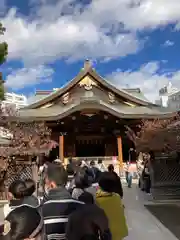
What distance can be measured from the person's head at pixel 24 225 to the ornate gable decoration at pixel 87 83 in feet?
82.7

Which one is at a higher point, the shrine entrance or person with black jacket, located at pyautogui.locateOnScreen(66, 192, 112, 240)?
the shrine entrance

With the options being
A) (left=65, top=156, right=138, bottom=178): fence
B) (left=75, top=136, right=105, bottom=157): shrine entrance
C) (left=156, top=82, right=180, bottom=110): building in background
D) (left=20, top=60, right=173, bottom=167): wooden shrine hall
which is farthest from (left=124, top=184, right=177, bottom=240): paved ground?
(left=156, top=82, right=180, bottom=110): building in background

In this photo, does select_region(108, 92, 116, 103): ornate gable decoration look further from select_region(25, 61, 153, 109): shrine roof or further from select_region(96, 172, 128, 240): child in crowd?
select_region(96, 172, 128, 240): child in crowd

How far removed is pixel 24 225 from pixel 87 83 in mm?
25453

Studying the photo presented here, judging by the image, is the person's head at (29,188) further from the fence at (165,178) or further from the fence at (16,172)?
the fence at (16,172)

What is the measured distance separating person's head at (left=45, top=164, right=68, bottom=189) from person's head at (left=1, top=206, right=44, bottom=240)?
0.65 meters

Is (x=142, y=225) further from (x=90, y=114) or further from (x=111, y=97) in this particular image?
(x=111, y=97)

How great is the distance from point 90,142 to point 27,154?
14.8 m

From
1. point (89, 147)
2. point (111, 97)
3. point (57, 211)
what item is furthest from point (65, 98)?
point (57, 211)

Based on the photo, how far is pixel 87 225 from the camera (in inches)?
108

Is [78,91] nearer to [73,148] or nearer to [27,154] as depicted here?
[73,148]

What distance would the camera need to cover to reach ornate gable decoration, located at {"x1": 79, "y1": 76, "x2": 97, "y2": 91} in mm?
27766

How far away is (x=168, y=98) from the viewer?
2249 inches

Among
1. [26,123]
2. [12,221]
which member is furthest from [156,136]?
[26,123]
